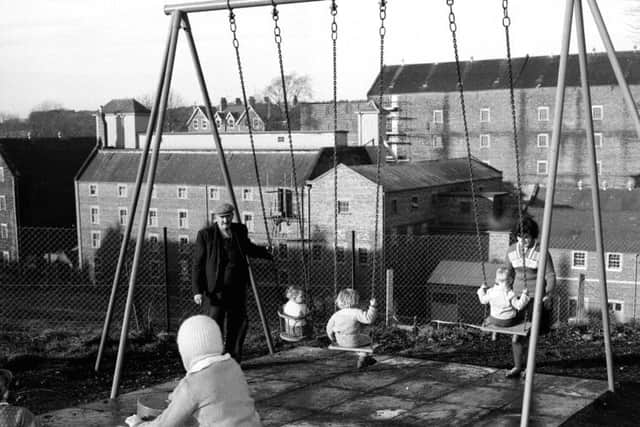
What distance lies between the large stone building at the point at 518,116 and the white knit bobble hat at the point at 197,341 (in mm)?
54496

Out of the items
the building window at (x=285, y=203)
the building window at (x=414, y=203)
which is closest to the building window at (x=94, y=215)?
the building window at (x=285, y=203)

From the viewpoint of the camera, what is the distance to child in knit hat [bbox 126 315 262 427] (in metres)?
3.17

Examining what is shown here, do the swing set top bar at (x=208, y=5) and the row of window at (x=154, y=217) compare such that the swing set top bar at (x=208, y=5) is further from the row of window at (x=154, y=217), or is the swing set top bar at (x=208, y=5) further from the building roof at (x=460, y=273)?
the row of window at (x=154, y=217)

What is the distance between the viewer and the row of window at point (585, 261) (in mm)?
34344

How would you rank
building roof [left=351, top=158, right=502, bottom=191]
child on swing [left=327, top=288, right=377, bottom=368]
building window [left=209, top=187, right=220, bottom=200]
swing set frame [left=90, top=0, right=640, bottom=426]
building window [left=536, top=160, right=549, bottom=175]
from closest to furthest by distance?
swing set frame [left=90, top=0, right=640, bottom=426] → child on swing [left=327, top=288, right=377, bottom=368] → building roof [left=351, top=158, right=502, bottom=191] → building window [left=209, top=187, right=220, bottom=200] → building window [left=536, top=160, right=549, bottom=175]

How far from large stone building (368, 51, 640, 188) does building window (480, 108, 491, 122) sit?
79 mm

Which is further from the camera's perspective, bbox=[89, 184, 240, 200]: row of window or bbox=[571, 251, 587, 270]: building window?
bbox=[89, 184, 240, 200]: row of window

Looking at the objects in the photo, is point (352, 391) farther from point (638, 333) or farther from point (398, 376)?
point (638, 333)

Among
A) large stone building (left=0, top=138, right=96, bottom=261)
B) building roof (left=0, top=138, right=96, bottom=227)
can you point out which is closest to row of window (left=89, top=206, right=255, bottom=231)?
large stone building (left=0, top=138, right=96, bottom=261)

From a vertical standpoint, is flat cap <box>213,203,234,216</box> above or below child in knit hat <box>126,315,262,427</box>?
above

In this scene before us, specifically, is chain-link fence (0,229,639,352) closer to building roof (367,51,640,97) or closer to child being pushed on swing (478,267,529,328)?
child being pushed on swing (478,267,529,328)

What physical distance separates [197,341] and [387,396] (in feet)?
11.7

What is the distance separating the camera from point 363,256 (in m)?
37.8

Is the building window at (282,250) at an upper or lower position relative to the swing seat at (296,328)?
lower
